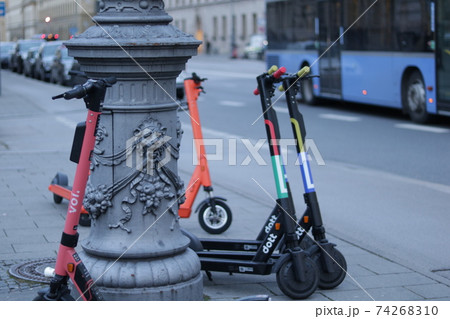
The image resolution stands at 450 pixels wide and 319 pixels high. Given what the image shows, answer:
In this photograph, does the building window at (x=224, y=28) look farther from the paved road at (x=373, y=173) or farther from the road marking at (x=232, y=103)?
the paved road at (x=373, y=173)

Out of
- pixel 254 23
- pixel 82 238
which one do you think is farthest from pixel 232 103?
pixel 254 23

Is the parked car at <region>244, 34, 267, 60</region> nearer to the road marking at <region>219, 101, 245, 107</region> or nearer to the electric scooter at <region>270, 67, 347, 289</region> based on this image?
the road marking at <region>219, 101, 245, 107</region>

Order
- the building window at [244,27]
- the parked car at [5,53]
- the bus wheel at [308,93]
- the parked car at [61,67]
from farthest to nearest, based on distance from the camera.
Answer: the building window at [244,27] → the parked car at [5,53] → the parked car at [61,67] → the bus wheel at [308,93]

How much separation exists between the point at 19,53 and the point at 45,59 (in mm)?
10598

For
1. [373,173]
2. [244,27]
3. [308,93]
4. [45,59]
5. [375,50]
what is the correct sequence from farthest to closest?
[244,27], [45,59], [308,93], [375,50], [373,173]

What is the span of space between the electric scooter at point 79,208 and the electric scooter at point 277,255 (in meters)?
1.16

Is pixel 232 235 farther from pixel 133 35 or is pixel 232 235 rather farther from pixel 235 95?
pixel 235 95

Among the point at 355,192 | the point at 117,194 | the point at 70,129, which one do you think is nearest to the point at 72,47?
the point at 117,194

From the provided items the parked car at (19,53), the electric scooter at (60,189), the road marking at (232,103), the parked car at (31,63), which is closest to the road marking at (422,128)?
the road marking at (232,103)

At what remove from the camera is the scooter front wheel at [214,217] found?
24.3ft

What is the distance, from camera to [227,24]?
247 ft

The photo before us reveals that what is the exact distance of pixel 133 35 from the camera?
4.68m

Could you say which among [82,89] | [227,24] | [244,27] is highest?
[227,24]

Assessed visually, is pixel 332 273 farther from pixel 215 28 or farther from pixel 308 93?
pixel 215 28
